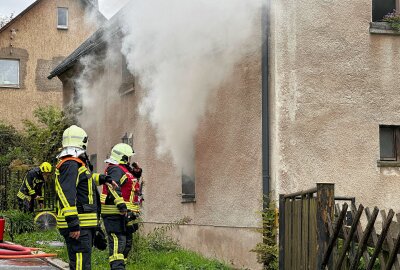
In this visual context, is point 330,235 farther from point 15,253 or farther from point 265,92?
point 15,253

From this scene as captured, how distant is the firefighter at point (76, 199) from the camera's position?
7875 millimetres

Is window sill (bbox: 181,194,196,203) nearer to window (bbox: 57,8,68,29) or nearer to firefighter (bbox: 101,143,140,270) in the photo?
firefighter (bbox: 101,143,140,270)

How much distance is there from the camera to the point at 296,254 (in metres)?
7.58

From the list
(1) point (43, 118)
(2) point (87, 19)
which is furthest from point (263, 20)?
(2) point (87, 19)

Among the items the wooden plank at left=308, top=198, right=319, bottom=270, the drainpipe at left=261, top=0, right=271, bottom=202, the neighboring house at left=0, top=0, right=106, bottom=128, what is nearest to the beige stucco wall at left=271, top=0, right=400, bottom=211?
the drainpipe at left=261, top=0, right=271, bottom=202

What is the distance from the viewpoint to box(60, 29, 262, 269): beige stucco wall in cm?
1137

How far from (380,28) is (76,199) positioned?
5.49 m

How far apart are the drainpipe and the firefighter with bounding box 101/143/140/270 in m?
1.83

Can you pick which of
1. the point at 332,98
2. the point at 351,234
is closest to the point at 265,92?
the point at 332,98

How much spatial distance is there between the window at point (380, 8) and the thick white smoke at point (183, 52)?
1.71m

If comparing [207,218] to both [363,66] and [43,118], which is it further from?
[43,118]

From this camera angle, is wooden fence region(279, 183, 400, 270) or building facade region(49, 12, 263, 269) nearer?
wooden fence region(279, 183, 400, 270)

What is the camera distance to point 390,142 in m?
11.6

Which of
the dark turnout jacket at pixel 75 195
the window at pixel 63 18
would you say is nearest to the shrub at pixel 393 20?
the dark turnout jacket at pixel 75 195
